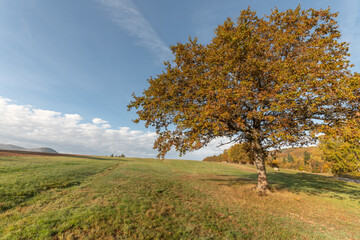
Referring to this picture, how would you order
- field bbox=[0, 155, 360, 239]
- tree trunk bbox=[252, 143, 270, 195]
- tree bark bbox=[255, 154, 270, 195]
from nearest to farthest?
1. field bbox=[0, 155, 360, 239]
2. tree bark bbox=[255, 154, 270, 195]
3. tree trunk bbox=[252, 143, 270, 195]

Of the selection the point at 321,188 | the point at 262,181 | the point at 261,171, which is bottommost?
the point at 321,188

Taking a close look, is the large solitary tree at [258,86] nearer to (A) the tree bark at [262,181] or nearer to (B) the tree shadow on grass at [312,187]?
(A) the tree bark at [262,181]

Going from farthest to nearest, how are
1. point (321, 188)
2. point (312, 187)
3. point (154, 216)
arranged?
point (312, 187) < point (321, 188) < point (154, 216)

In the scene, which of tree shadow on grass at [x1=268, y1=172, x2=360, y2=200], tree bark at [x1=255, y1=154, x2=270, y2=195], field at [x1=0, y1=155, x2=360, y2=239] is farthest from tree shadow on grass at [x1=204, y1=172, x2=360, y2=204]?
field at [x1=0, y1=155, x2=360, y2=239]

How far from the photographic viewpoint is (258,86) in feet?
41.3

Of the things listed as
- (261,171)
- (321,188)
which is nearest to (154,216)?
(261,171)

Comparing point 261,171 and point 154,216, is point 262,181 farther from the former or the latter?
point 154,216

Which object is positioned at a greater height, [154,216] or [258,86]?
[258,86]

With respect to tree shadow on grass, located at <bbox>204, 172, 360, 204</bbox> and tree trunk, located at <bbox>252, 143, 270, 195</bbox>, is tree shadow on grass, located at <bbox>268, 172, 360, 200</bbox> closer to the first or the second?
tree shadow on grass, located at <bbox>204, 172, 360, 204</bbox>

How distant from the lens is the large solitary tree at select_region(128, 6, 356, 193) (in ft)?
30.5

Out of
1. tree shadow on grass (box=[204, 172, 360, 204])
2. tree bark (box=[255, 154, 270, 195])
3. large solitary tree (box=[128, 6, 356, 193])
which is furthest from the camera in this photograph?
tree shadow on grass (box=[204, 172, 360, 204])

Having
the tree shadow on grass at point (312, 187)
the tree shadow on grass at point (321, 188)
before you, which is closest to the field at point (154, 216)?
the tree shadow on grass at point (312, 187)

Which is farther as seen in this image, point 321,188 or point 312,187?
point 312,187

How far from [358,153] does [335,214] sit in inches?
1492
